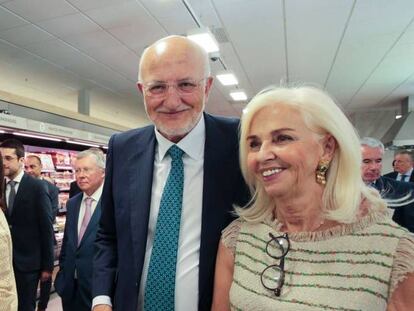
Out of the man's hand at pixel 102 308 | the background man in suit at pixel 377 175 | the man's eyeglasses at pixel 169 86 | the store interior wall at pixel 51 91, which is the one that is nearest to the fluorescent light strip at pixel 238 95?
the store interior wall at pixel 51 91

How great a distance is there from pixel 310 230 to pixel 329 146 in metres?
0.30

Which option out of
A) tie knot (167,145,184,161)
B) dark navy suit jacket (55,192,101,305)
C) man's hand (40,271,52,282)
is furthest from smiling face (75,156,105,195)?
tie knot (167,145,184,161)

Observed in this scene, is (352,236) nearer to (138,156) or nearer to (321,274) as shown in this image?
(321,274)

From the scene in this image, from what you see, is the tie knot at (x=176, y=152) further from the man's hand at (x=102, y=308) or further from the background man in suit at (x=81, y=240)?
the background man in suit at (x=81, y=240)

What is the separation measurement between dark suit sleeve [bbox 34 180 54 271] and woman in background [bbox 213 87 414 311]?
102 inches

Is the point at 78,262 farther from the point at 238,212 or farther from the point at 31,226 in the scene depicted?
the point at 238,212

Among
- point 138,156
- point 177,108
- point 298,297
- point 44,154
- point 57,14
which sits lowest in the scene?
point 298,297

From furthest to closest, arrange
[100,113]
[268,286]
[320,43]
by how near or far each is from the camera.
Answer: [100,113] → [320,43] → [268,286]

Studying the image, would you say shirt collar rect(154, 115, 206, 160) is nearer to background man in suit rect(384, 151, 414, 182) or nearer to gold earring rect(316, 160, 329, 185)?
gold earring rect(316, 160, 329, 185)

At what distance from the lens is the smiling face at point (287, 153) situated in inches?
42.5

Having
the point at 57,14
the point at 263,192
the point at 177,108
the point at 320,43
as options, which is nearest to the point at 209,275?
the point at 263,192

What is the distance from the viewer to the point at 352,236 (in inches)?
41.4

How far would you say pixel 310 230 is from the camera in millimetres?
1131

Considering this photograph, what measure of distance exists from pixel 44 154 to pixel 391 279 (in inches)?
206
